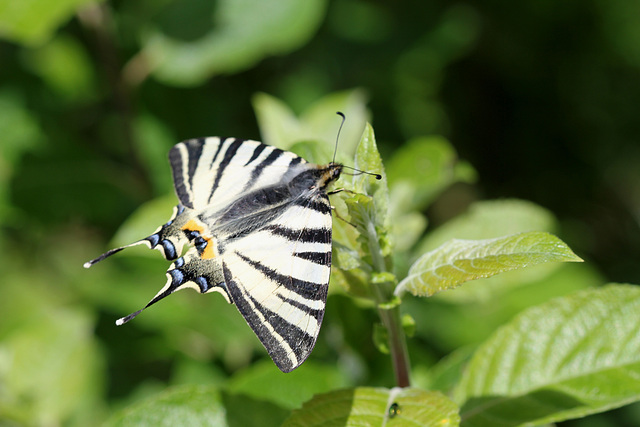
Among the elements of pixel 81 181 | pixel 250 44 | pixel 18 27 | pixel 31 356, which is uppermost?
pixel 18 27

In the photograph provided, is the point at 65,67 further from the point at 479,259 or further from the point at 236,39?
the point at 479,259

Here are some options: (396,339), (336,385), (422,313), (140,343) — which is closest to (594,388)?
(396,339)

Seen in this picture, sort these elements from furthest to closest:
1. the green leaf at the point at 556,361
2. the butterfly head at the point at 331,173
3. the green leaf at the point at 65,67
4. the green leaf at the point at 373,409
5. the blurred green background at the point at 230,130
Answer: the green leaf at the point at 65,67
the blurred green background at the point at 230,130
the butterfly head at the point at 331,173
the green leaf at the point at 556,361
the green leaf at the point at 373,409

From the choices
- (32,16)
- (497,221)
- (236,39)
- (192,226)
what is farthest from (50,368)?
(497,221)

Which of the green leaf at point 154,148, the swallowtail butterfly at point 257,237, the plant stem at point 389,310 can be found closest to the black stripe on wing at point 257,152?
the swallowtail butterfly at point 257,237

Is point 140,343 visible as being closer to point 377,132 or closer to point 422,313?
point 422,313

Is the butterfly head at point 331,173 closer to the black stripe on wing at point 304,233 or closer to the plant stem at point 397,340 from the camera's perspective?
the black stripe on wing at point 304,233
